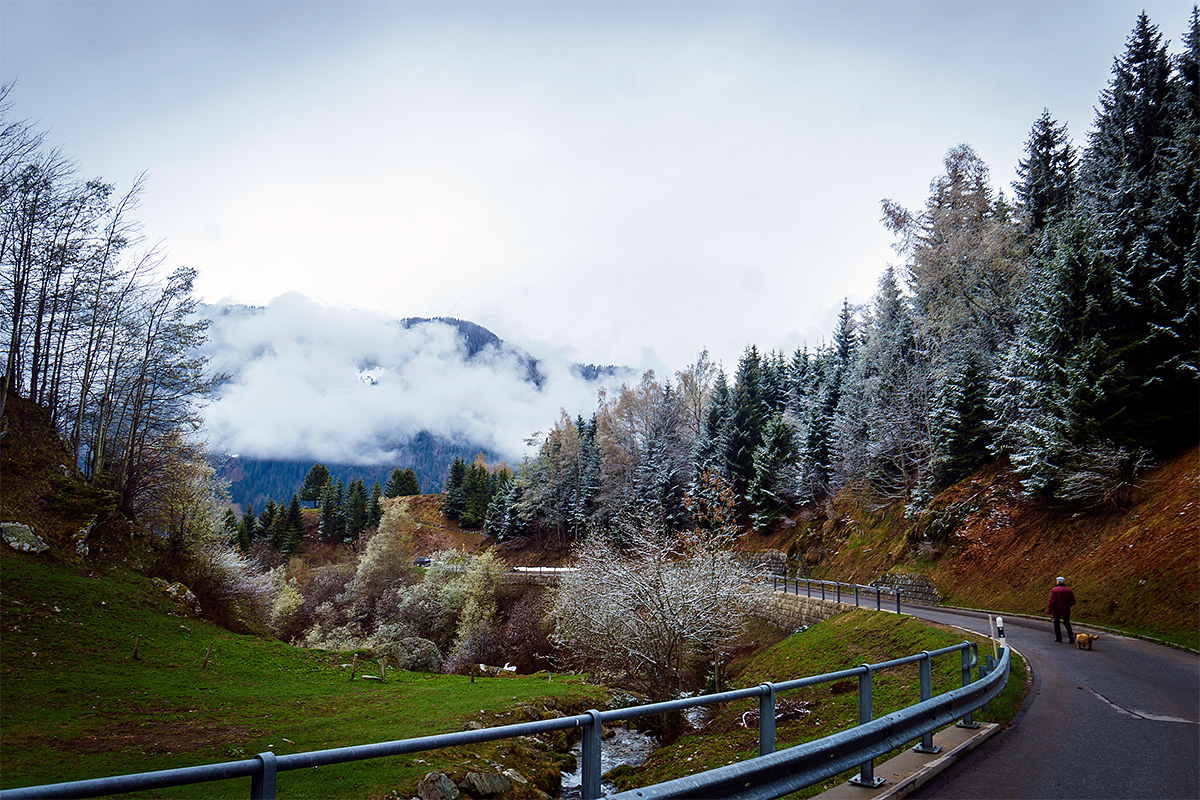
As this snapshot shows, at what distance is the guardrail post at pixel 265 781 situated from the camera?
2.59m

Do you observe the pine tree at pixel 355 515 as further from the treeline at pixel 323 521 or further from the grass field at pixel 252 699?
the grass field at pixel 252 699

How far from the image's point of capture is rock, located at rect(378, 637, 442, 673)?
29.7 meters

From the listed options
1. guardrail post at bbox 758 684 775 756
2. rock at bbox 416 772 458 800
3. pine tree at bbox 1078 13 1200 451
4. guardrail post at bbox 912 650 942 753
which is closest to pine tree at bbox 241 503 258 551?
rock at bbox 416 772 458 800

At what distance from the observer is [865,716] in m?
5.93

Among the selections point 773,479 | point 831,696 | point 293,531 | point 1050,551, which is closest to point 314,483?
point 293,531

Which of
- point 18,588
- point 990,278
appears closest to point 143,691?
point 18,588

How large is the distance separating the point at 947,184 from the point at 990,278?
22.3 feet

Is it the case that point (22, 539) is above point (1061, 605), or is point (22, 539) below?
below

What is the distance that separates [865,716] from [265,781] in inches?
213

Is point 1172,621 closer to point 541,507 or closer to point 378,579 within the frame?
point 378,579

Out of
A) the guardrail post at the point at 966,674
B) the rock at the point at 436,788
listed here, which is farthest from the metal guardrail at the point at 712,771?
the rock at the point at 436,788

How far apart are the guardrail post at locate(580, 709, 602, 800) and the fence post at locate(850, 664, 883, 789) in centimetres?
298

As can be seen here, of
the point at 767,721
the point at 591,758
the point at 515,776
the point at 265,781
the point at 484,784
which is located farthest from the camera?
the point at 515,776

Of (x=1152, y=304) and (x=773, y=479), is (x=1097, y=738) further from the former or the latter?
(x=773, y=479)
